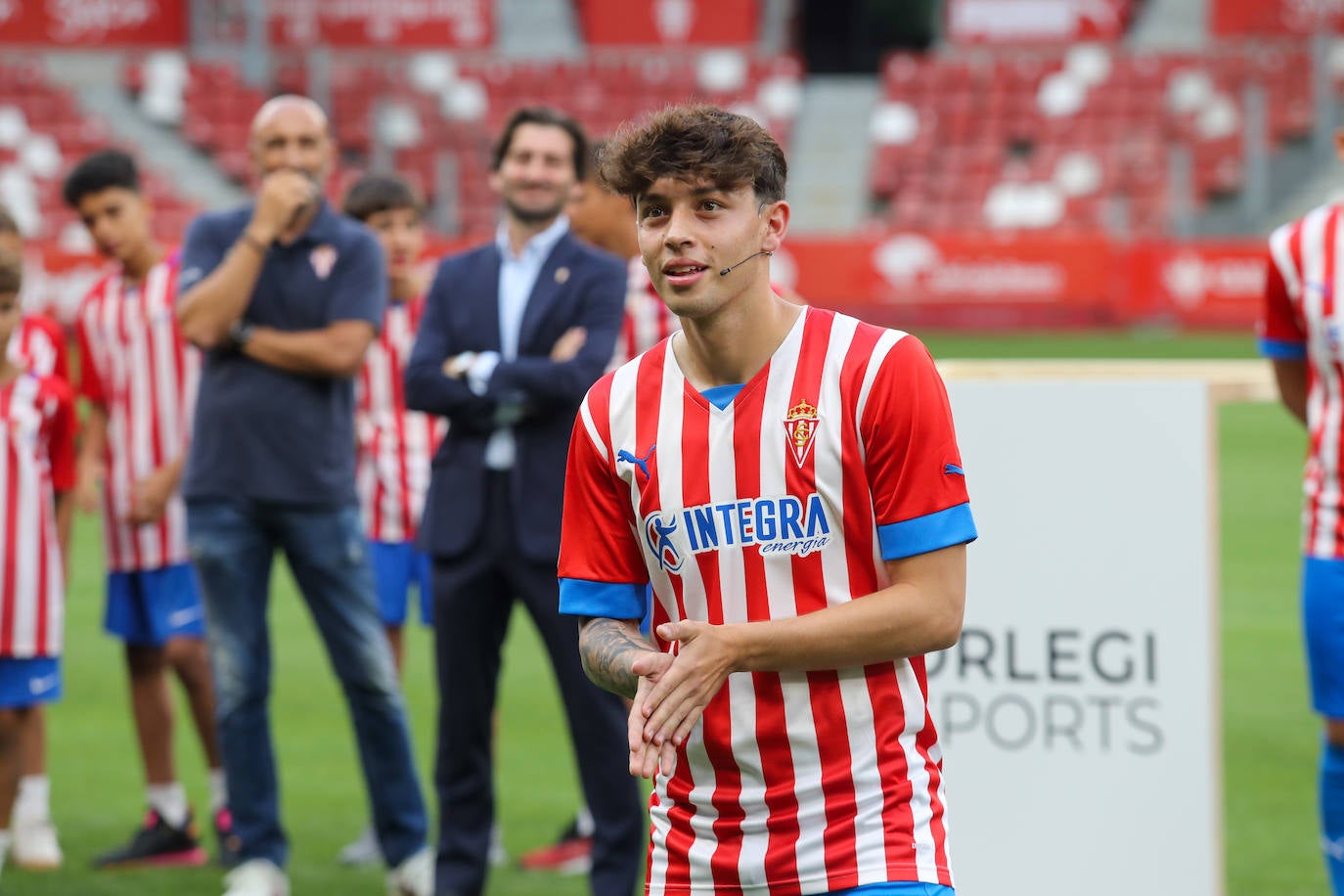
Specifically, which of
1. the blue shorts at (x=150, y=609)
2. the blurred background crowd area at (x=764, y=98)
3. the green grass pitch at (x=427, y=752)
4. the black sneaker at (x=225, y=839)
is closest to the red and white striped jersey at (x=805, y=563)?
the green grass pitch at (x=427, y=752)

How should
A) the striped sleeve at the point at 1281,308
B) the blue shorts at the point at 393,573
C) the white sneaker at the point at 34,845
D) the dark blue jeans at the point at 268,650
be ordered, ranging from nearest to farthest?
the striped sleeve at the point at 1281,308, the dark blue jeans at the point at 268,650, the white sneaker at the point at 34,845, the blue shorts at the point at 393,573

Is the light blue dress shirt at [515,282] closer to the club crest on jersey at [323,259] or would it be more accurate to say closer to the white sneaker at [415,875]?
the club crest on jersey at [323,259]

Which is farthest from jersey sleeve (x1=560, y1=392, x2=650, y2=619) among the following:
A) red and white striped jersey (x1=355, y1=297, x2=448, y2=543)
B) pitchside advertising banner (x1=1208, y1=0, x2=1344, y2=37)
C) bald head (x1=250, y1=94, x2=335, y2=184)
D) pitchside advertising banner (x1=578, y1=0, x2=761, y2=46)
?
pitchside advertising banner (x1=1208, y1=0, x2=1344, y2=37)

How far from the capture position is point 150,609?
5750 millimetres

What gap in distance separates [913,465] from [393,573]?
13.7ft

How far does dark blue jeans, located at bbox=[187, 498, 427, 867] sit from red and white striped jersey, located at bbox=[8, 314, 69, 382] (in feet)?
2.93

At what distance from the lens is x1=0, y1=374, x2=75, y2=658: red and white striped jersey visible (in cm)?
508

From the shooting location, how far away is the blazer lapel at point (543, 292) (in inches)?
186

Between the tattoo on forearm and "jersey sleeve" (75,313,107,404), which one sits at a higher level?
"jersey sleeve" (75,313,107,404)

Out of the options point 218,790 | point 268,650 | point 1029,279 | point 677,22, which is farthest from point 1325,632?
point 677,22

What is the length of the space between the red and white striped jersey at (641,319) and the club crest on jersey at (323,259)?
860 millimetres

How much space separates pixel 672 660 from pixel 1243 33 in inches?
1100

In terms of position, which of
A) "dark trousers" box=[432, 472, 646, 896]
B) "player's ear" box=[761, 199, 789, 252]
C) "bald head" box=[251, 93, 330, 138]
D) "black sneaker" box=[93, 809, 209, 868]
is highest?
"bald head" box=[251, 93, 330, 138]

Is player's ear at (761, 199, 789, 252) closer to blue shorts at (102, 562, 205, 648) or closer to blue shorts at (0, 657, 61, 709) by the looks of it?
blue shorts at (0, 657, 61, 709)
